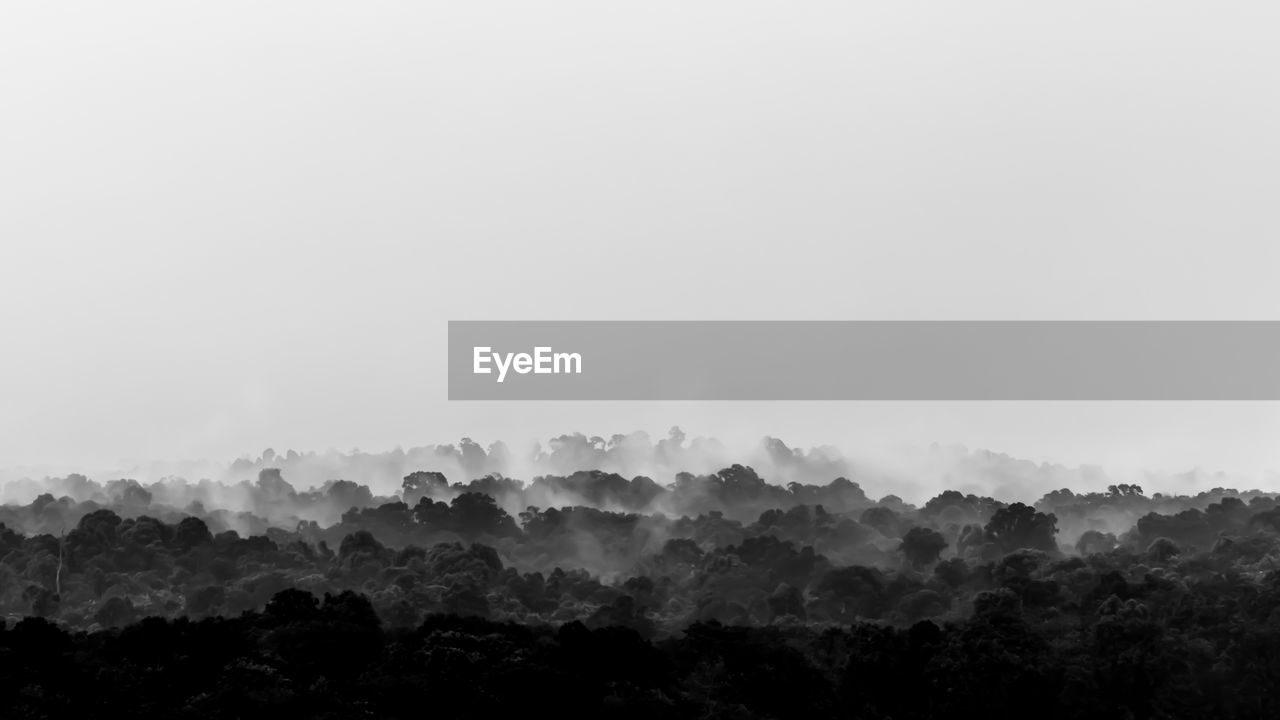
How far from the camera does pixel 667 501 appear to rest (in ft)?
555

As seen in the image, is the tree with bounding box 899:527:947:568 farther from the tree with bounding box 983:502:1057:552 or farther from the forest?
the tree with bounding box 983:502:1057:552

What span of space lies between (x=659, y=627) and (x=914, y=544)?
3384 centimetres

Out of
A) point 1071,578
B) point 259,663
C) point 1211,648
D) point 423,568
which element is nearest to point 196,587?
point 423,568

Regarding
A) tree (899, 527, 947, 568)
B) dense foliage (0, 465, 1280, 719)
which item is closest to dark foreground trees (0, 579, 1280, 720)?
dense foliage (0, 465, 1280, 719)

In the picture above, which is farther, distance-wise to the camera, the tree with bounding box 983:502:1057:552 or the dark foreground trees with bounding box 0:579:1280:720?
the tree with bounding box 983:502:1057:552

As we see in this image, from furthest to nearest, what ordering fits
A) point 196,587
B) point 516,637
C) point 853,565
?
point 853,565, point 196,587, point 516,637

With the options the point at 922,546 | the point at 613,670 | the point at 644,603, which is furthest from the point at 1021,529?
the point at 613,670

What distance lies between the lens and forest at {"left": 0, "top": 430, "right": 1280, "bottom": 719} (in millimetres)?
87562

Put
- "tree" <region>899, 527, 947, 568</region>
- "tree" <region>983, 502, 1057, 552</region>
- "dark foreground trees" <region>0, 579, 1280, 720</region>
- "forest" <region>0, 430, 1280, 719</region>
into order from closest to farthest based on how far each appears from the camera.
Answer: "dark foreground trees" <region>0, 579, 1280, 720</region> < "forest" <region>0, 430, 1280, 719</region> < "tree" <region>899, 527, 947, 568</region> < "tree" <region>983, 502, 1057, 552</region>

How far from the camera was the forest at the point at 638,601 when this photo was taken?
8756 cm

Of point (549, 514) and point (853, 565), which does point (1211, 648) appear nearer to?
point (853, 565)

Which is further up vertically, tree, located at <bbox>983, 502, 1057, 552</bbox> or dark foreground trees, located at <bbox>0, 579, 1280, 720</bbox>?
tree, located at <bbox>983, 502, 1057, 552</bbox>

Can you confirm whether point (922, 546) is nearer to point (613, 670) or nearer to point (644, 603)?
point (644, 603)

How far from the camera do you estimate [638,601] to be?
121 m
